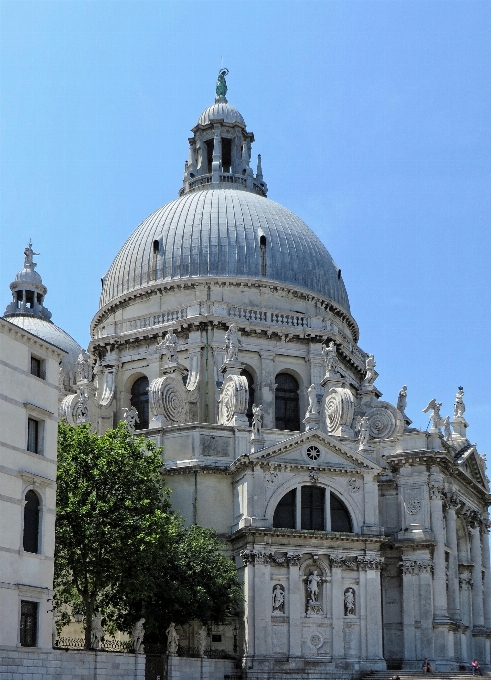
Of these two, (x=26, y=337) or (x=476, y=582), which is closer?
(x=26, y=337)

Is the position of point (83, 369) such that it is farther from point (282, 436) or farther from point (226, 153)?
point (226, 153)

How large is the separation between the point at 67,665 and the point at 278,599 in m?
15.9

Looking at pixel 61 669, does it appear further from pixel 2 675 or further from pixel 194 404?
pixel 194 404

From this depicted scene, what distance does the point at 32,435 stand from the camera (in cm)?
4059

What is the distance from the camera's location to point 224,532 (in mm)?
56531

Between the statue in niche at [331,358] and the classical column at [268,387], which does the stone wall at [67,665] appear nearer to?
the classical column at [268,387]

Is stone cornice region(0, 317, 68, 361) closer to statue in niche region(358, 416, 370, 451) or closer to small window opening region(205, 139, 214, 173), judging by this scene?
statue in niche region(358, 416, 370, 451)

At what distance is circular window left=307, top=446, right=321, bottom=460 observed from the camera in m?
56.9

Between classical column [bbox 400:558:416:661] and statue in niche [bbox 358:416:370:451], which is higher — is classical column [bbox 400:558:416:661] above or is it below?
below

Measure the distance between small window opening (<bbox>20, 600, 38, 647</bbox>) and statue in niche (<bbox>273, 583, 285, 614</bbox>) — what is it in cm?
1756

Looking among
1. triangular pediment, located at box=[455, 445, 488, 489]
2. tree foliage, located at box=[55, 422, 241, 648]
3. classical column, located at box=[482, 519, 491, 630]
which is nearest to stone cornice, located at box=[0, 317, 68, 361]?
tree foliage, located at box=[55, 422, 241, 648]

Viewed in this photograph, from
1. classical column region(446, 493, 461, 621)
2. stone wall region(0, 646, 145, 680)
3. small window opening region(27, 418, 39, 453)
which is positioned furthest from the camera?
classical column region(446, 493, 461, 621)

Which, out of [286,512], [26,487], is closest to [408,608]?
[286,512]

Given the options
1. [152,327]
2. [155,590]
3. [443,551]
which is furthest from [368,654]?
[152,327]
